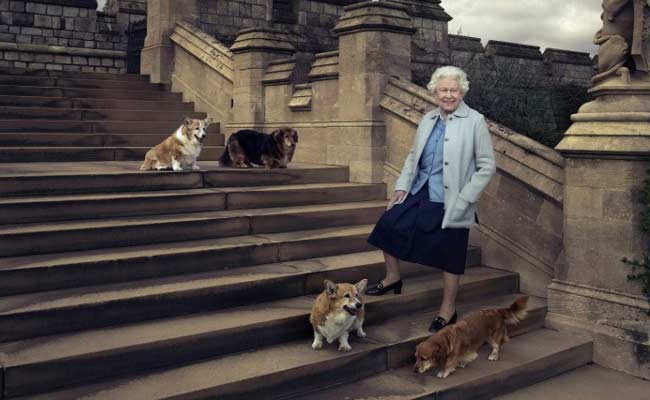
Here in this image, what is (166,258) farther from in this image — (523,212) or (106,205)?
(523,212)

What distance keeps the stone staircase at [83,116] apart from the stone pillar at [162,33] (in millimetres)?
473

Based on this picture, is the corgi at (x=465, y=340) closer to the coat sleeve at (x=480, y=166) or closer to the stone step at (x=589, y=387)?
the stone step at (x=589, y=387)

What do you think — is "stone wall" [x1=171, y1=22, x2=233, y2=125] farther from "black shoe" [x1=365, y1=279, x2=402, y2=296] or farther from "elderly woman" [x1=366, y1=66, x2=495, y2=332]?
"elderly woman" [x1=366, y1=66, x2=495, y2=332]

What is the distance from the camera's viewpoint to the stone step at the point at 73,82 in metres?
11.3

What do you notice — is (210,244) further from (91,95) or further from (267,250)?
(91,95)

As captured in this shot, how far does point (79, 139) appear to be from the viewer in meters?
9.67

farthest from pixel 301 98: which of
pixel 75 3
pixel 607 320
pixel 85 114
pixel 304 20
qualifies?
pixel 304 20

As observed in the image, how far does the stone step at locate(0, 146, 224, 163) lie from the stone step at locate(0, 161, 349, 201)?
364 millimetres

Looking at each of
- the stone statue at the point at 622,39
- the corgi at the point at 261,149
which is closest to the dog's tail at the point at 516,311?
the stone statue at the point at 622,39

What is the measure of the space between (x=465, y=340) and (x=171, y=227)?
9.70 feet

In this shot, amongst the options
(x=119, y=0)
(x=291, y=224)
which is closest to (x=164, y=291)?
(x=291, y=224)

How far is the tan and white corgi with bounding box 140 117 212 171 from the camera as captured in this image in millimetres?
7410

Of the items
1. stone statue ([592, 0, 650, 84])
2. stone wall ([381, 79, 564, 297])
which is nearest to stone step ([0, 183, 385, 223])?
stone wall ([381, 79, 564, 297])

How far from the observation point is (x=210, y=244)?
609cm
